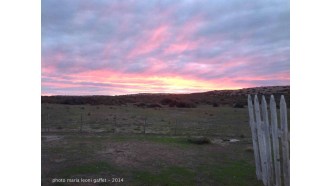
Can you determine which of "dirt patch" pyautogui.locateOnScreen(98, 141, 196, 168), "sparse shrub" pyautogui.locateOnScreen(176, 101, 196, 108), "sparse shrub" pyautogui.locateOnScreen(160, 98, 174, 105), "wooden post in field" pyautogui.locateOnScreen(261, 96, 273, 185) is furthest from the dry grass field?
"sparse shrub" pyautogui.locateOnScreen(160, 98, 174, 105)

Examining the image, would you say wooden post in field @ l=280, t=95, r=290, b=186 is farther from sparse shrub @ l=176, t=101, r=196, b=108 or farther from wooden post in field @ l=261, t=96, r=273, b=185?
sparse shrub @ l=176, t=101, r=196, b=108

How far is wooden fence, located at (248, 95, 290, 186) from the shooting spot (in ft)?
21.4

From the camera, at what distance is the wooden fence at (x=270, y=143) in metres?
6.54

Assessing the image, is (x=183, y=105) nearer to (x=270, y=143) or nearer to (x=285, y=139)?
(x=270, y=143)

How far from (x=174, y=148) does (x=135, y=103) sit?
30910mm

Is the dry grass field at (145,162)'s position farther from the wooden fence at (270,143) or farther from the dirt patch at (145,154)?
the wooden fence at (270,143)

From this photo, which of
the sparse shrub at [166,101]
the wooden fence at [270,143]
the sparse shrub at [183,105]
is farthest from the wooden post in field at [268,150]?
the sparse shrub at [166,101]

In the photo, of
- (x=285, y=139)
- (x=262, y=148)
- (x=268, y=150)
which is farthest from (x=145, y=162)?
(x=285, y=139)

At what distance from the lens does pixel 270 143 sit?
745cm

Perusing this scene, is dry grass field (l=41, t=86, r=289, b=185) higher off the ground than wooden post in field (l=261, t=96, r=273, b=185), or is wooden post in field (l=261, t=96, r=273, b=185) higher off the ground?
wooden post in field (l=261, t=96, r=273, b=185)
